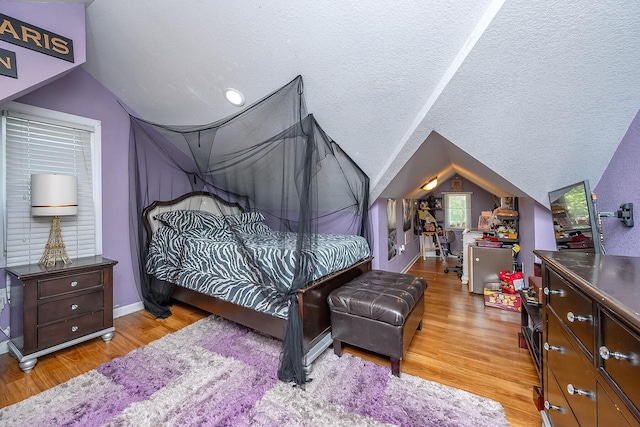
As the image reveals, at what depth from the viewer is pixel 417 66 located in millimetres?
1858

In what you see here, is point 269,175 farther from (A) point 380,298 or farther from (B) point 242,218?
(A) point 380,298

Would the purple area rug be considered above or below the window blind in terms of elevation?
below

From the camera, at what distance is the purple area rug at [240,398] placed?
1.54 m

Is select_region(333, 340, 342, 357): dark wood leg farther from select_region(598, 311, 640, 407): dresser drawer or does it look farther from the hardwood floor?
select_region(598, 311, 640, 407): dresser drawer

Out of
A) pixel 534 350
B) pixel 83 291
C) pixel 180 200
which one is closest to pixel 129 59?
pixel 180 200

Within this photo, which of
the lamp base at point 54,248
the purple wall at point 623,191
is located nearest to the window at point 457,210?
the purple wall at point 623,191

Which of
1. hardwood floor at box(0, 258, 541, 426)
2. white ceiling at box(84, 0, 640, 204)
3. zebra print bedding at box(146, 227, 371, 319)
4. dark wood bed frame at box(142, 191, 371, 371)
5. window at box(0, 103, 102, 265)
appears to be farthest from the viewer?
window at box(0, 103, 102, 265)

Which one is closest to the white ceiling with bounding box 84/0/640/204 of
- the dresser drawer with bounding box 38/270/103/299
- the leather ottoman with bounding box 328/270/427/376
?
the leather ottoman with bounding box 328/270/427/376

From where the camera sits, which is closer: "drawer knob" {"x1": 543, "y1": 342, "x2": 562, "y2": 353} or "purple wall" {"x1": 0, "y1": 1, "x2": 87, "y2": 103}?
"drawer knob" {"x1": 543, "y1": 342, "x2": 562, "y2": 353}

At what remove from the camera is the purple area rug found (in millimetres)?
1538

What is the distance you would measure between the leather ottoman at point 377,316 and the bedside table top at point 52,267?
7.17 ft

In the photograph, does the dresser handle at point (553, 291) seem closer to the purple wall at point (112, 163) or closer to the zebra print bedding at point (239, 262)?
the zebra print bedding at point (239, 262)

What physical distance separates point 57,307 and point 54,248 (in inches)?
22.9

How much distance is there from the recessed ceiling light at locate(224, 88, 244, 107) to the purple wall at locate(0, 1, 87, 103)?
3.65 feet
